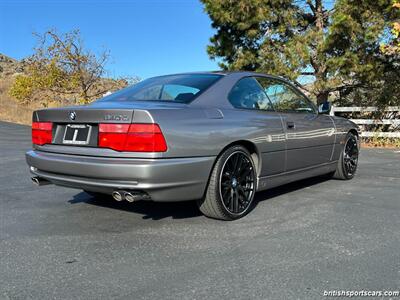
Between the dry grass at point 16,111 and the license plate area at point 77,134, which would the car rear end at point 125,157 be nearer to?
the license plate area at point 77,134

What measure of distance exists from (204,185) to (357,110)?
418 inches

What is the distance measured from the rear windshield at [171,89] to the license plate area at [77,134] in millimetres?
707

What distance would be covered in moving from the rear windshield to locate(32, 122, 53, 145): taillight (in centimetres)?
69

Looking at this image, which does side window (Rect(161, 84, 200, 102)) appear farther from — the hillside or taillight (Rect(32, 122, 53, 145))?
the hillside

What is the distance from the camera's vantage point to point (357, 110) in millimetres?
13062

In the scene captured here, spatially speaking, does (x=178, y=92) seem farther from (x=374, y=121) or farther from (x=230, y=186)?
(x=374, y=121)

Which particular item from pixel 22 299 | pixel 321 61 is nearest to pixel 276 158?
pixel 22 299

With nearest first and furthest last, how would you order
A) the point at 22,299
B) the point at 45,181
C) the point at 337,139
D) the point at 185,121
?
1. the point at 22,299
2. the point at 185,121
3. the point at 45,181
4. the point at 337,139

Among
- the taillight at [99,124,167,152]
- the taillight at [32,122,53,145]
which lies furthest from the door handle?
the taillight at [32,122,53,145]

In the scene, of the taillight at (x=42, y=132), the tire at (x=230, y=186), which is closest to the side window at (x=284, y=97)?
the tire at (x=230, y=186)

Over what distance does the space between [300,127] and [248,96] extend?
2.78 feet

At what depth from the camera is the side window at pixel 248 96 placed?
425 centimetres

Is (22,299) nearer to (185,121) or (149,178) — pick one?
(149,178)

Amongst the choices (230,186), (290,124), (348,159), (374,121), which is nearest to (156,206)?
(230,186)
